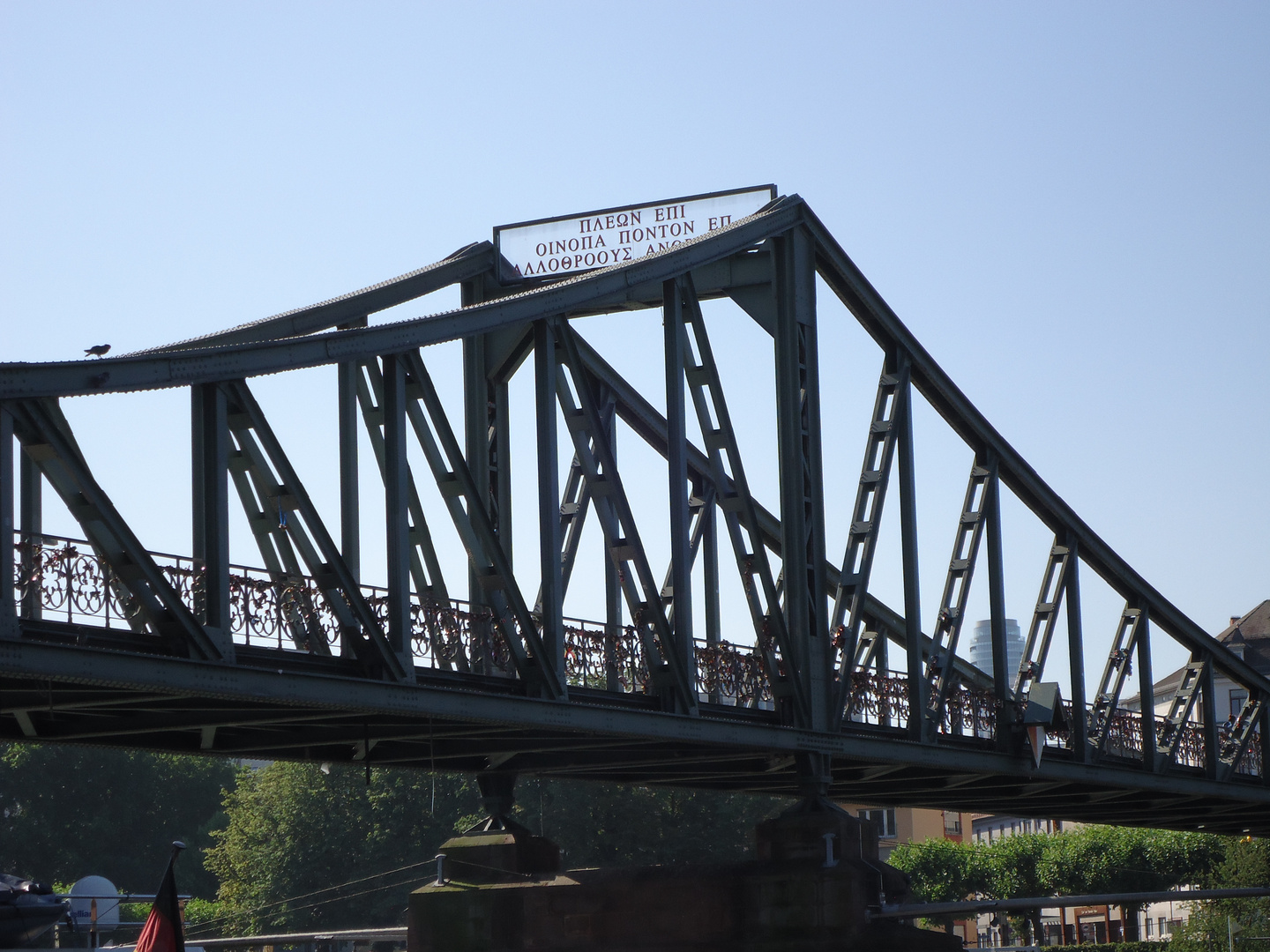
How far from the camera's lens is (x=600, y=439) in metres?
25.7

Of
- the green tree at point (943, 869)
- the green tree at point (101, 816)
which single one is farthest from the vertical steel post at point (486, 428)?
the green tree at point (101, 816)

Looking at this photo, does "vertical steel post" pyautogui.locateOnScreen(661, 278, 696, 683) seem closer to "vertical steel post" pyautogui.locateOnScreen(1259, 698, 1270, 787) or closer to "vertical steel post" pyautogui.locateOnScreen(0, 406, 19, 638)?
"vertical steel post" pyautogui.locateOnScreen(0, 406, 19, 638)

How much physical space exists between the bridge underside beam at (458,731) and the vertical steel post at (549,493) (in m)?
1.04

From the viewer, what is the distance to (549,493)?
24.6 meters

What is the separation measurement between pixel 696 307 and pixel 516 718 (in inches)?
335

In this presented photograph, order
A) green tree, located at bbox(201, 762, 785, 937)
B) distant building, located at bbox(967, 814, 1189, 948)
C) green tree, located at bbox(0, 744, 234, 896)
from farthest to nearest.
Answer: green tree, located at bbox(0, 744, 234, 896)
distant building, located at bbox(967, 814, 1189, 948)
green tree, located at bbox(201, 762, 785, 937)

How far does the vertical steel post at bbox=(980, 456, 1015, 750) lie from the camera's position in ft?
114

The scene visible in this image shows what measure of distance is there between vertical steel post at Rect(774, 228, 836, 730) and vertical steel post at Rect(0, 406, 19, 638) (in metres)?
14.7

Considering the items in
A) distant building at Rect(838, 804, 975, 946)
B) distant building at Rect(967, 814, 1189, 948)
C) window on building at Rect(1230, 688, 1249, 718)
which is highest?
window on building at Rect(1230, 688, 1249, 718)

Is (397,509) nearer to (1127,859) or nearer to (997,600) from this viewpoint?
(997,600)

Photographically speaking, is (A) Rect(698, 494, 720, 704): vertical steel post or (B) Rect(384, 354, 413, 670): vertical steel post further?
(A) Rect(698, 494, 720, 704): vertical steel post

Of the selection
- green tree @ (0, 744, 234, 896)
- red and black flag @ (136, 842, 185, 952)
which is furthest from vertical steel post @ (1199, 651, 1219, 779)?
green tree @ (0, 744, 234, 896)

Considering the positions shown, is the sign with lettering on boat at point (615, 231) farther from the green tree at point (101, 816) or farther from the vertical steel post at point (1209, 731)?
the green tree at point (101, 816)

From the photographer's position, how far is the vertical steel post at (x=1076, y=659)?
37.0 m
